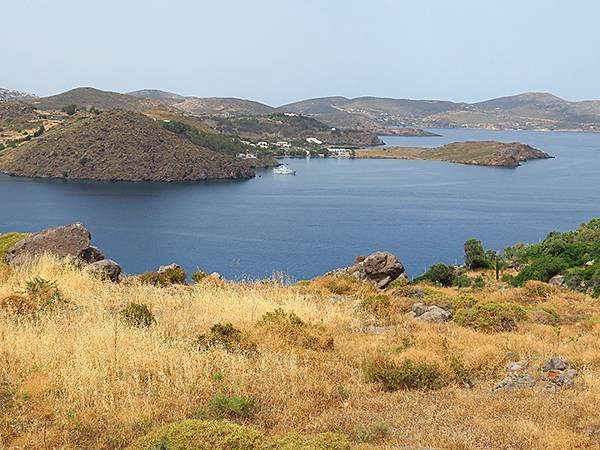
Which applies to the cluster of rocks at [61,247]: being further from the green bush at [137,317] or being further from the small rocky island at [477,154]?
the small rocky island at [477,154]

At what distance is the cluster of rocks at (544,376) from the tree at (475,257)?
2433 cm

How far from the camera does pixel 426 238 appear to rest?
225 feet

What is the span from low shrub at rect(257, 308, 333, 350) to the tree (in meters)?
24.1

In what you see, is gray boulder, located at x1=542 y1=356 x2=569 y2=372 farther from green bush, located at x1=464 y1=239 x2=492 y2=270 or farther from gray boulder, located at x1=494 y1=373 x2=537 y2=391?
green bush, located at x1=464 y1=239 x2=492 y2=270

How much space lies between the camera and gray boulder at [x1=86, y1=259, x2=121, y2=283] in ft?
45.8

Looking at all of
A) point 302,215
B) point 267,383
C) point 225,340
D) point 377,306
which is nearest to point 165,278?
point 377,306

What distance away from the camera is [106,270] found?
48.2ft

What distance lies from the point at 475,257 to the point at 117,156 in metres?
106

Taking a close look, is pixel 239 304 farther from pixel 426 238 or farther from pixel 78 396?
pixel 426 238

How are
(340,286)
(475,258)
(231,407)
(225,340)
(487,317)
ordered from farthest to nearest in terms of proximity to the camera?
(475,258) → (340,286) → (487,317) → (225,340) → (231,407)

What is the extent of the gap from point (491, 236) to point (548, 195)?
37794mm

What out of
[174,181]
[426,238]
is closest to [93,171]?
[174,181]

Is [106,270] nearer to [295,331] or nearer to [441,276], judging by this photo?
[295,331]

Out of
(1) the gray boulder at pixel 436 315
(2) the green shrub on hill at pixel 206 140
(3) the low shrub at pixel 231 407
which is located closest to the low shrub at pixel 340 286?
(1) the gray boulder at pixel 436 315
